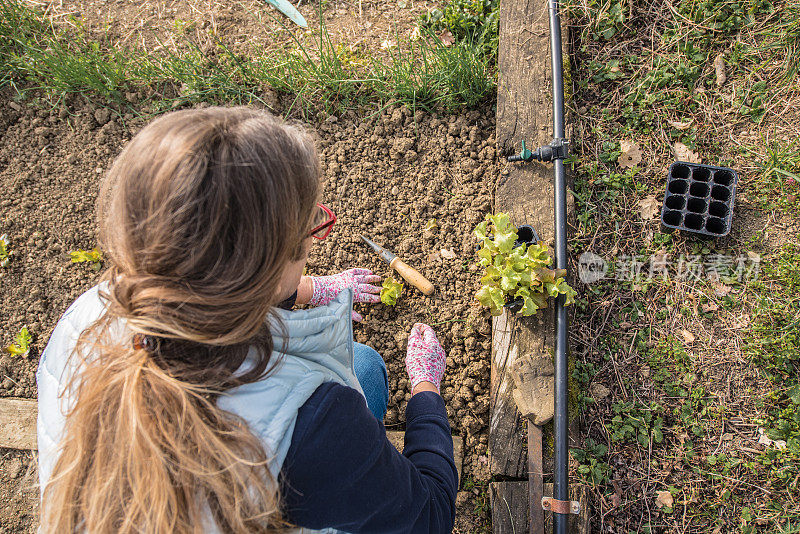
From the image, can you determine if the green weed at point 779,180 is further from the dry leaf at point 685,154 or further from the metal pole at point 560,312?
the metal pole at point 560,312

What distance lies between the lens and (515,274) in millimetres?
1920

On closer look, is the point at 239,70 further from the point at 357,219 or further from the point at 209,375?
the point at 209,375

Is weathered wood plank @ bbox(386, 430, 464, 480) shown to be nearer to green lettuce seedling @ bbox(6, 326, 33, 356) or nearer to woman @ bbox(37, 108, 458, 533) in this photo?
woman @ bbox(37, 108, 458, 533)

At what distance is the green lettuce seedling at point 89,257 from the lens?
7.96ft

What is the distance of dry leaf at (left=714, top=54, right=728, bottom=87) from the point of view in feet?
7.43

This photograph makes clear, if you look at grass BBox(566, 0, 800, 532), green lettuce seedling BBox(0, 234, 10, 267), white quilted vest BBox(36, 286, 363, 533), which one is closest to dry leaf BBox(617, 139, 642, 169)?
grass BBox(566, 0, 800, 532)

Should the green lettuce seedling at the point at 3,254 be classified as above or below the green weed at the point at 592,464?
above

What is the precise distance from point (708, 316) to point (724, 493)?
0.70m

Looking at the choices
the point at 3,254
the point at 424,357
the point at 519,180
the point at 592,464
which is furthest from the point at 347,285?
the point at 3,254

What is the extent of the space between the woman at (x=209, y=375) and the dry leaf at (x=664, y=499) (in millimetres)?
1248

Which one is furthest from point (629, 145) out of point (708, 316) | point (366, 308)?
point (366, 308)

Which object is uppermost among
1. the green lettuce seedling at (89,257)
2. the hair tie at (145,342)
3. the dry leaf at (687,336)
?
the green lettuce seedling at (89,257)

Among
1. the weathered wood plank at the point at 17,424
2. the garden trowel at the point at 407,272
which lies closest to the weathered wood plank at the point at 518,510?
the garden trowel at the point at 407,272

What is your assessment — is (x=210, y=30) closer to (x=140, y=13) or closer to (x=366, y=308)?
(x=140, y=13)
